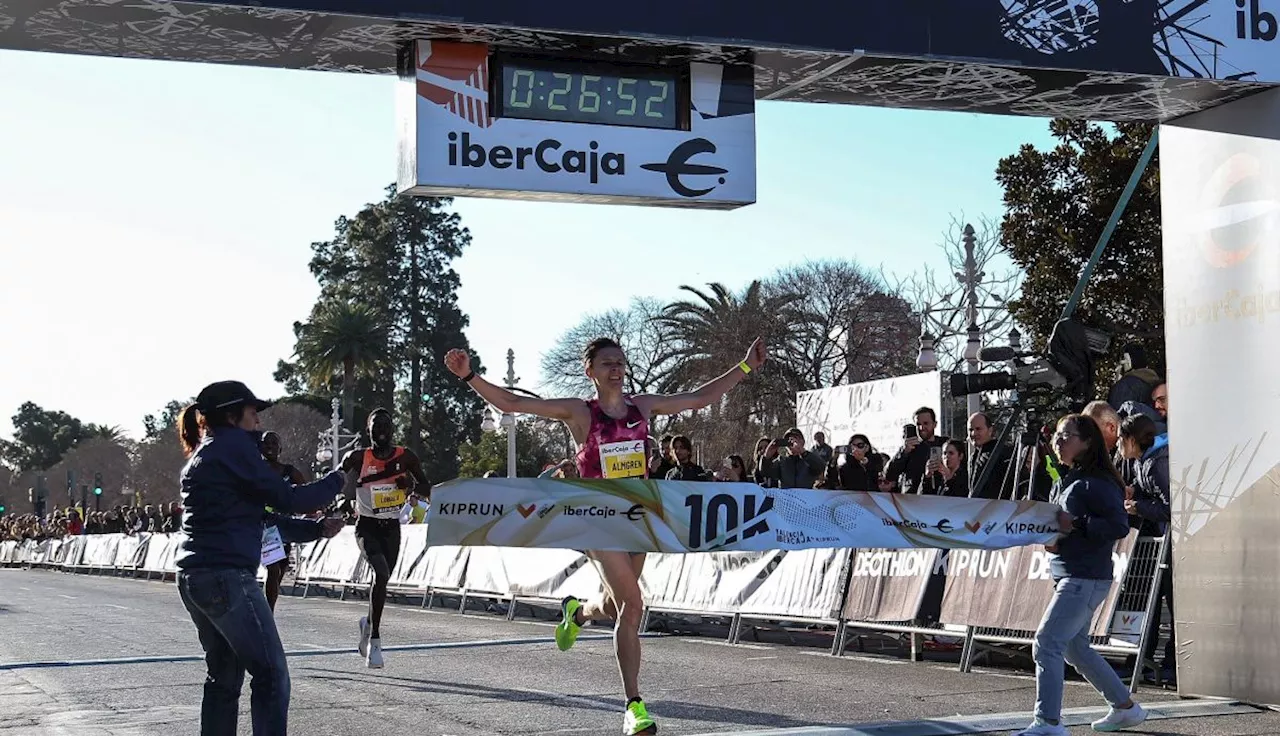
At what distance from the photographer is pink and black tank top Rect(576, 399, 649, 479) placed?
348 inches

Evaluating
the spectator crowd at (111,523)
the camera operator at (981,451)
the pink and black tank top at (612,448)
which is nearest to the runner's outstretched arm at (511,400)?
the pink and black tank top at (612,448)

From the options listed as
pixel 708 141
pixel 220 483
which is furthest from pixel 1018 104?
pixel 220 483

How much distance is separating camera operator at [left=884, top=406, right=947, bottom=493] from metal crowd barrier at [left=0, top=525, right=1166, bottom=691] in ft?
4.11

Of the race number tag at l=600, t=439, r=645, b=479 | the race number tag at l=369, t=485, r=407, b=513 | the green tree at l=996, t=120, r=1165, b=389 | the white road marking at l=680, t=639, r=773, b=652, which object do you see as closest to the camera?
the race number tag at l=600, t=439, r=645, b=479

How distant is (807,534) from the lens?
8.97m

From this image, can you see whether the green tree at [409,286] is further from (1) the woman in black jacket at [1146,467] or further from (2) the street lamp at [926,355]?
(1) the woman in black jacket at [1146,467]

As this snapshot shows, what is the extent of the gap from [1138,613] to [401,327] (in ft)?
268

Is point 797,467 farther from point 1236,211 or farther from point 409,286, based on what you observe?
point 409,286

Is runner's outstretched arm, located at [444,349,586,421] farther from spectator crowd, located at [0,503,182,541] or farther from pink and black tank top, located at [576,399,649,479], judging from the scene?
spectator crowd, located at [0,503,182,541]

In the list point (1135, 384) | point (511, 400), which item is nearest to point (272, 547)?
point (511, 400)

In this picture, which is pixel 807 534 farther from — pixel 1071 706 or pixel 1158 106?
pixel 1158 106

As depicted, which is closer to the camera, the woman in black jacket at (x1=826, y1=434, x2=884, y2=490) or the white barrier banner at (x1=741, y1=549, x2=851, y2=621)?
the white barrier banner at (x1=741, y1=549, x2=851, y2=621)

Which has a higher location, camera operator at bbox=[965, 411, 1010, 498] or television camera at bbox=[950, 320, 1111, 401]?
television camera at bbox=[950, 320, 1111, 401]

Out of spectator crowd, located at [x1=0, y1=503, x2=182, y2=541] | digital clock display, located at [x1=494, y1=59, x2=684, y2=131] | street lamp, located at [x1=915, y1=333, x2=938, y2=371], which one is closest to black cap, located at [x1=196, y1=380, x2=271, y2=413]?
digital clock display, located at [x1=494, y1=59, x2=684, y2=131]
